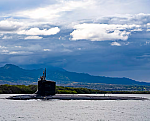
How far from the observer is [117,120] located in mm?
59156

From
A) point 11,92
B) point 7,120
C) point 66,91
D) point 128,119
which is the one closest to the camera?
point 7,120

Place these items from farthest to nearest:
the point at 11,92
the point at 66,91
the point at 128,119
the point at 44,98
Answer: the point at 66,91, the point at 11,92, the point at 44,98, the point at 128,119

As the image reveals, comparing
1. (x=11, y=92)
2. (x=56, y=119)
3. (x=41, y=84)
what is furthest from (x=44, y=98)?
(x=11, y=92)

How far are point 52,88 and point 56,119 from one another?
4723 cm

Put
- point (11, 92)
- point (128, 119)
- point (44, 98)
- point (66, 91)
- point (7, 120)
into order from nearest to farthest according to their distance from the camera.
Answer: point (7, 120) → point (128, 119) → point (44, 98) → point (11, 92) → point (66, 91)

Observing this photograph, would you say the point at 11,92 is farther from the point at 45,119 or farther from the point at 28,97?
the point at 45,119

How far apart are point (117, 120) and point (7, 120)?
20974 mm

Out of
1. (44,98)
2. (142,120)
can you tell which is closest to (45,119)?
(142,120)

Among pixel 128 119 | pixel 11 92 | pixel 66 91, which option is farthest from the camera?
pixel 66 91

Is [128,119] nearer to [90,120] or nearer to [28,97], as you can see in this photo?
[90,120]

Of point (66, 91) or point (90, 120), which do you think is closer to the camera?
point (90, 120)

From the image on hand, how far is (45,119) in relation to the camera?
59.6 m

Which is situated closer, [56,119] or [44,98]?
[56,119]

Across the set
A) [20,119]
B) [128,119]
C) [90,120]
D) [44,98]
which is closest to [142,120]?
[128,119]
